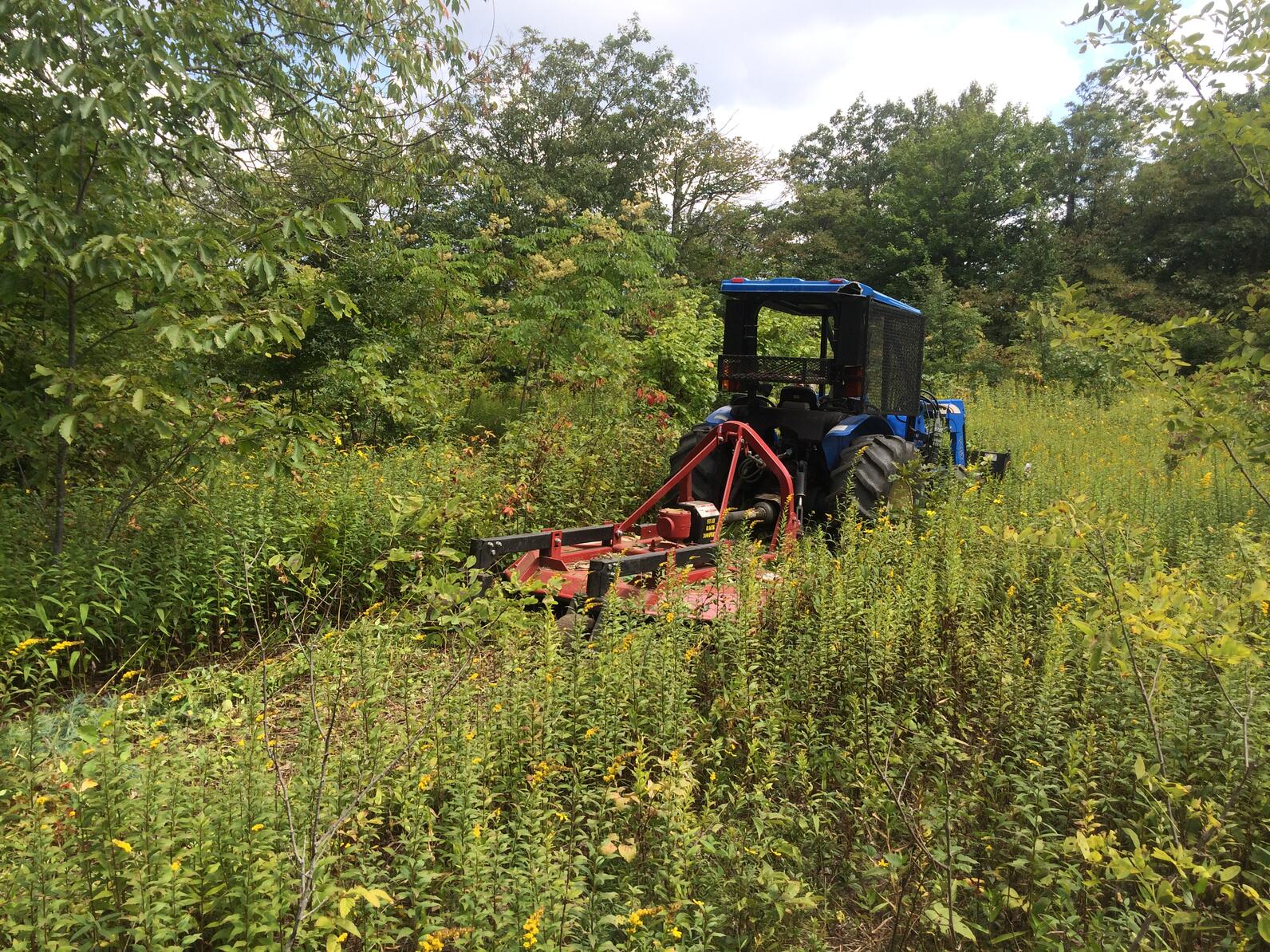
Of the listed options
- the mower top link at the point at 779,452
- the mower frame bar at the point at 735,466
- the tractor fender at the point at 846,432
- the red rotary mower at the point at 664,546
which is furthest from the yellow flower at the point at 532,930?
the tractor fender at the point at 846,432

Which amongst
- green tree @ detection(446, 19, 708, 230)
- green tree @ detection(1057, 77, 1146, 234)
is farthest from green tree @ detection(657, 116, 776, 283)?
green tree @ detection(1057, 77, 1146, 234)

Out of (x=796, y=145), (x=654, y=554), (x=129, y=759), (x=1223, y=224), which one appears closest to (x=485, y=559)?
(x=654, y=554)

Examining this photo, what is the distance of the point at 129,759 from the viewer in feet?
8.88

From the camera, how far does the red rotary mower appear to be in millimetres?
4090

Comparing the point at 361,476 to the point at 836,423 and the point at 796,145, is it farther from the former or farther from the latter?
the point at 796,145

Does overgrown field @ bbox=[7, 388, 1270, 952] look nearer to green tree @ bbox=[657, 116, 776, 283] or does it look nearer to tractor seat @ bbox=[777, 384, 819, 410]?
tractor seat @ bbox=[777, 384, 819, 410]

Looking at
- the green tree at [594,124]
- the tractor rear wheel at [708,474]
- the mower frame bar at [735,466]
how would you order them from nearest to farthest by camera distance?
the mower frame bar at [735,466]
the tractor rear wheel at [708,474]
the green tree at [594,124]

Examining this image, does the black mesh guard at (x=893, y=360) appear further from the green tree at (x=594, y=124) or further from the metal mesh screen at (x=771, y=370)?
the green tree at (x=594, y=124)

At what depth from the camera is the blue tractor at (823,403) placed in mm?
5523

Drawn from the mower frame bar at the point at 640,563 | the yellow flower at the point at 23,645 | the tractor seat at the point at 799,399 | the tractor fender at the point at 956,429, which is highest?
the tractor seat at the point at 799,399

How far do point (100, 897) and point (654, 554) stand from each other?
9.20 ft

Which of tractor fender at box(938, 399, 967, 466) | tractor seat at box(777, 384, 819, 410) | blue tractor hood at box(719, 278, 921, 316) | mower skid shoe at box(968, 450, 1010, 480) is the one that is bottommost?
mower skid shoe at box(968, 450, 1010, 480)

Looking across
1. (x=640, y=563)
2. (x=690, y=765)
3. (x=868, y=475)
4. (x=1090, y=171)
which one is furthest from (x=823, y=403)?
(x=1090, y=171)

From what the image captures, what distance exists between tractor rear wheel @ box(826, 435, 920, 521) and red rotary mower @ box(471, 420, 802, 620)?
0.41 meters
